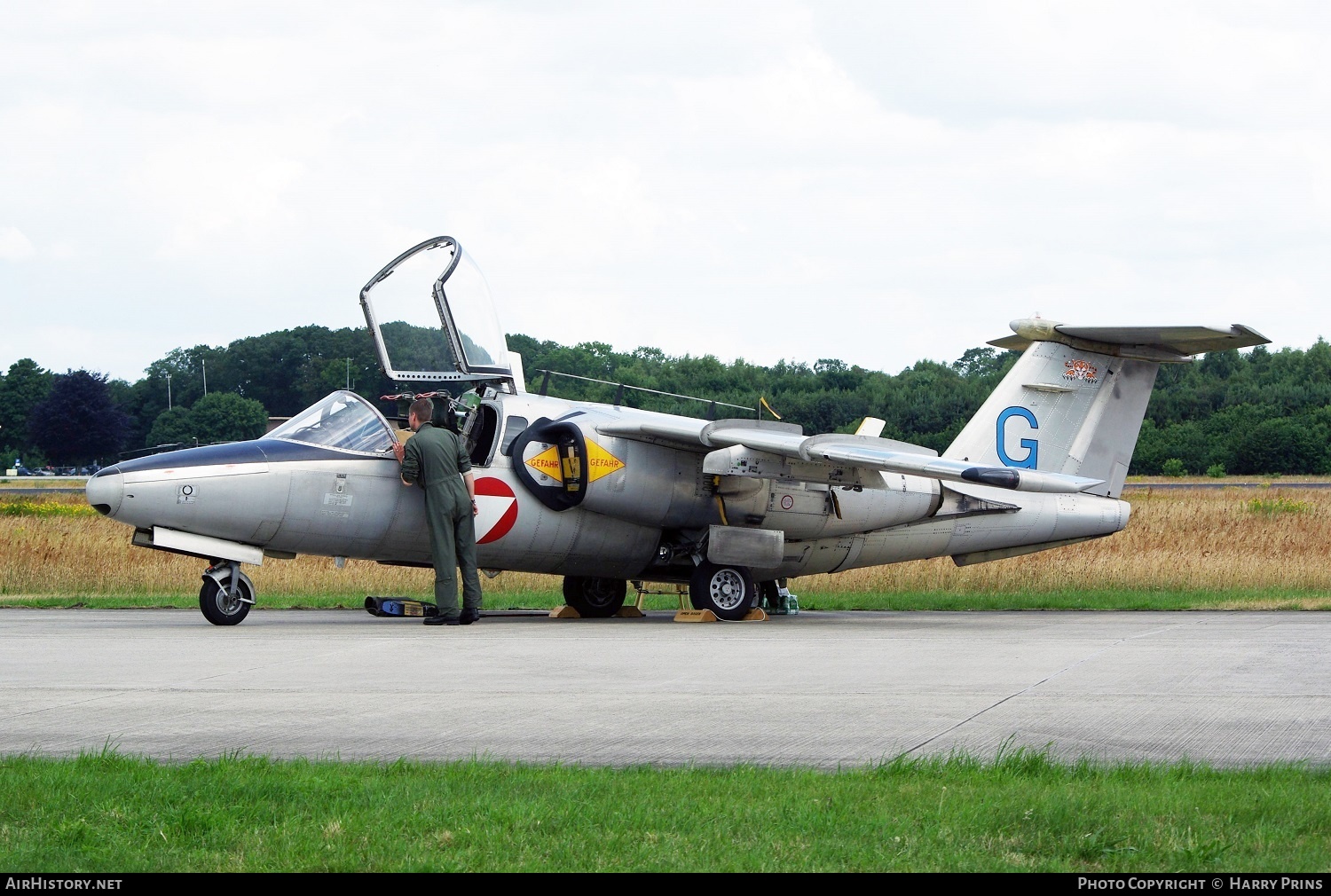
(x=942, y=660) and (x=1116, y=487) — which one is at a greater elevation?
(x=1116, y=487)

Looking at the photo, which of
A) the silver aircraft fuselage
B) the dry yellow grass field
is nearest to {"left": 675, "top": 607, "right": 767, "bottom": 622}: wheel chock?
the silver aircraft fuselage

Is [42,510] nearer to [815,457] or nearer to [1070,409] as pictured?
[815,457]

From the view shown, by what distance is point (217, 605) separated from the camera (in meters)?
14.2

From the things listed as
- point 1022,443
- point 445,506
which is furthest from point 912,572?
point 445,506

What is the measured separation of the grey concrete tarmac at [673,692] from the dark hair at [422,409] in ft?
8.12

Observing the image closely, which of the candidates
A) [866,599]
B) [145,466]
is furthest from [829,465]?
[145,466]

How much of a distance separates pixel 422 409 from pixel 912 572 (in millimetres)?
10032

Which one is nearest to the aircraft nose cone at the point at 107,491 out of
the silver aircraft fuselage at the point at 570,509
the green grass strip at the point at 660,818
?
the silver aircraft fuselage at the point at 570,509

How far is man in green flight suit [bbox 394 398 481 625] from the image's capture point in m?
14.7

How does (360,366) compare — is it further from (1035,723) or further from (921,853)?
(921,853)

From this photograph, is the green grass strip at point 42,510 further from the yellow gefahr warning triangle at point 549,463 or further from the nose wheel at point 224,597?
the yellow gefahr warning triangle at point 549,463

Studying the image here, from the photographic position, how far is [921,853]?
15.0 ft

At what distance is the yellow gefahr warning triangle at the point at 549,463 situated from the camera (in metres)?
15.6

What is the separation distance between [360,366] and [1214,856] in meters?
12.6
